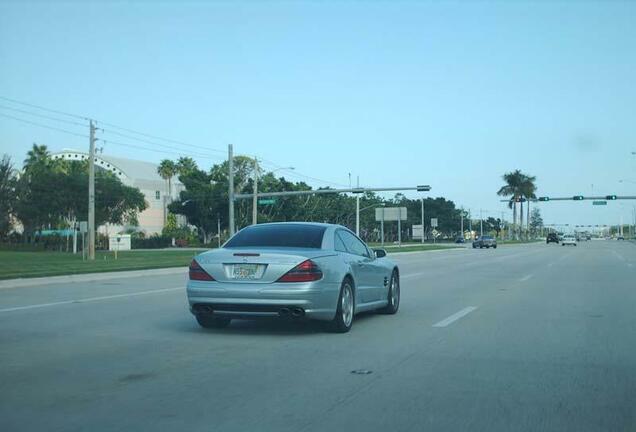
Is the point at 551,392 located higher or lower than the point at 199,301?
lower

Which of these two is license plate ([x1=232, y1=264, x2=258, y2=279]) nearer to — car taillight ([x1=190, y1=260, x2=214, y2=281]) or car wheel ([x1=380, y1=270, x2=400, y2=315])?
car taillight ([x1=190, y1=260, x2=214, y2=281])

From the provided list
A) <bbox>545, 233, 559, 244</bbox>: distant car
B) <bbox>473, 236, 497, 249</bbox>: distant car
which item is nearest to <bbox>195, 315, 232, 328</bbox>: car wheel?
<bbox>473, 236, 497, 249</bbox>: distant car

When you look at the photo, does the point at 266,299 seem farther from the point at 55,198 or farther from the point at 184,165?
the point at 184,165

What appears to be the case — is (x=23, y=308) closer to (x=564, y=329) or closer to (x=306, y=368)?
(x=306, y=368)

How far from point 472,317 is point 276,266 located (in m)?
4.41

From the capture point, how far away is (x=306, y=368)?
7641mm

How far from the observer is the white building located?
326ft

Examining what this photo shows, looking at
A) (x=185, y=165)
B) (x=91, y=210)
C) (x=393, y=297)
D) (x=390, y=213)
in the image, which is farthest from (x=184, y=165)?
(x=393, y=297)

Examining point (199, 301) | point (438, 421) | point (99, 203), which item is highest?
point (99, 203)

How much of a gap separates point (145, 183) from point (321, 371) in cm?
9713

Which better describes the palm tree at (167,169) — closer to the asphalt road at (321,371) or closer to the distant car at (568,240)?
the distant car at (568,240)

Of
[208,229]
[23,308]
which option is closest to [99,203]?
[208,229]

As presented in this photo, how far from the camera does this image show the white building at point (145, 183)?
9950 centimetres

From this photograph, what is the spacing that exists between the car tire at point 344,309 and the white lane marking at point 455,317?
1622mm
